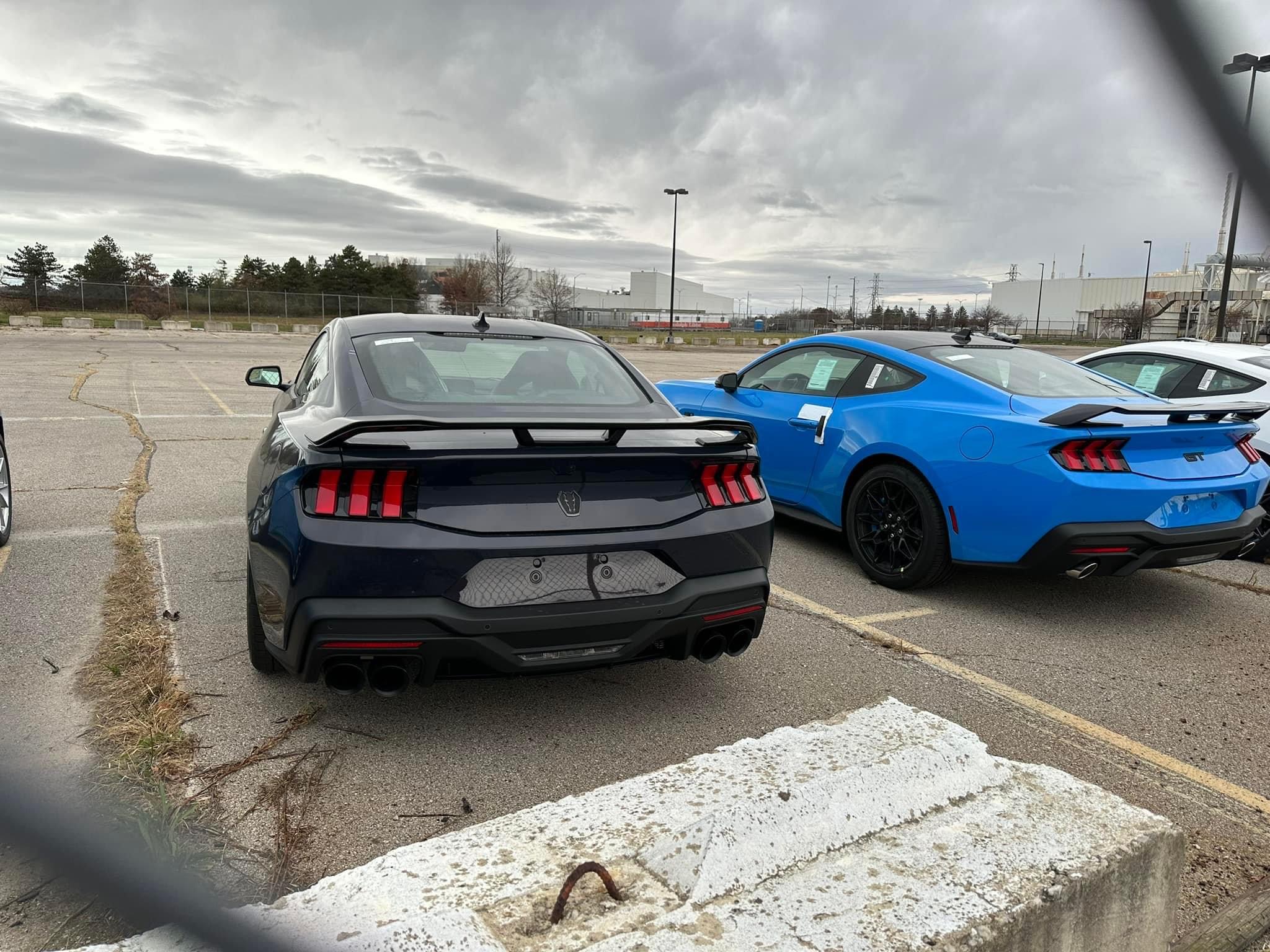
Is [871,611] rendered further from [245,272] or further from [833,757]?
[245,272]

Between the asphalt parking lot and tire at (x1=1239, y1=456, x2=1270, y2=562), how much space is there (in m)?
0.27

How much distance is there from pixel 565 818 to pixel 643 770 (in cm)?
81

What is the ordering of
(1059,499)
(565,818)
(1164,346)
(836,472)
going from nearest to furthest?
(565,818)
(1059,499)
(836,472)
(1164,346)

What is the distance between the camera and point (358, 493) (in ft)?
9.54

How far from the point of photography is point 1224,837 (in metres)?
2.79

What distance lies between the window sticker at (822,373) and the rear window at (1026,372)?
2.04 feet

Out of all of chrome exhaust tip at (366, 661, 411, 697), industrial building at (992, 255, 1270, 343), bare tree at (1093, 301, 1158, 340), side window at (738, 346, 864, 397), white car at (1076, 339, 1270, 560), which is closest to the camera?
industrial building at (992, 255, 1270, 343)

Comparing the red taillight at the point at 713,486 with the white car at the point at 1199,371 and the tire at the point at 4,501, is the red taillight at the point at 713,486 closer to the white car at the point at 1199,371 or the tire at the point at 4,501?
the tire at the point at 4,501

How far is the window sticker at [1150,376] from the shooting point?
7480 millimetres

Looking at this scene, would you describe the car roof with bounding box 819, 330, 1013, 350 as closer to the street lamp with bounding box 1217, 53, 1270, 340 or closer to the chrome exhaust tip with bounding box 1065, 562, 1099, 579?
the chrome exhaust tip with bounding box 1065, 562, 1099, 579

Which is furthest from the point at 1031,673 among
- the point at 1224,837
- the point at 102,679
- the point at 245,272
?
the point at 245,272

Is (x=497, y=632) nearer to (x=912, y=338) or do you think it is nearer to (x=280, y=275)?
(x=912, y=338)

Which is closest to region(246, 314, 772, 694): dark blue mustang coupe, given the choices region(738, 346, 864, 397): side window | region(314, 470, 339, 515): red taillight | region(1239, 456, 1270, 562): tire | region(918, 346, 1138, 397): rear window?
region(314, 470, 339, 515): red taillight

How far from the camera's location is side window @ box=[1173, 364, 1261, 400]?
22.9 ft
